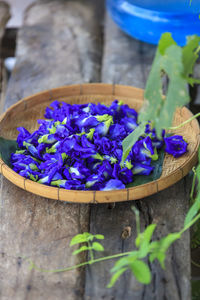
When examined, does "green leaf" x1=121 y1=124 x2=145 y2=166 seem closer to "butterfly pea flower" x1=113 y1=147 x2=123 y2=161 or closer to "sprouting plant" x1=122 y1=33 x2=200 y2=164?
"butterfly pea flower" x1=113 y1=147 x2=123 y2=161

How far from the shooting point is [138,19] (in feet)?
5.66

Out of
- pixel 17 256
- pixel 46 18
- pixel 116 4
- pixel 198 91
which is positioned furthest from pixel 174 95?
pixel 46 18

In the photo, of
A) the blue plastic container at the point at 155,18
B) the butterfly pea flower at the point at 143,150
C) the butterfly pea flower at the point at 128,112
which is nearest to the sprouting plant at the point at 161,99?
the butterfly pea flower at the point at 143,150

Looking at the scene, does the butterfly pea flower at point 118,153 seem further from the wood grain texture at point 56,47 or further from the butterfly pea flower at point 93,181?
the wood grain texture at point 56,47

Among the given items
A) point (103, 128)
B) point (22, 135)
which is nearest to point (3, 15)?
point (22, 135)

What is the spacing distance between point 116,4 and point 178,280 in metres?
1.21

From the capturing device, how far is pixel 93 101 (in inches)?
58.4

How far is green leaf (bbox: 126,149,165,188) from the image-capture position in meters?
1.16

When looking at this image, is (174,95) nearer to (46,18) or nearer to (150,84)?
(150,84)

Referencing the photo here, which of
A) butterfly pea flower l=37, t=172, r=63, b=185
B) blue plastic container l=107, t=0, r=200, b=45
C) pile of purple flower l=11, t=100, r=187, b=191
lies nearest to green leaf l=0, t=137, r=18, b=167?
pile of purple flower l=11, t=100, r=187, b=191

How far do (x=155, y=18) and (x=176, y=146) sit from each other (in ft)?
2.12

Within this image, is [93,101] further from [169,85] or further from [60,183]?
[169,85]

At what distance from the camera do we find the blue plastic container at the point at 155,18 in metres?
1.62

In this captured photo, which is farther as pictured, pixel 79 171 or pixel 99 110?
pixel 99 110
